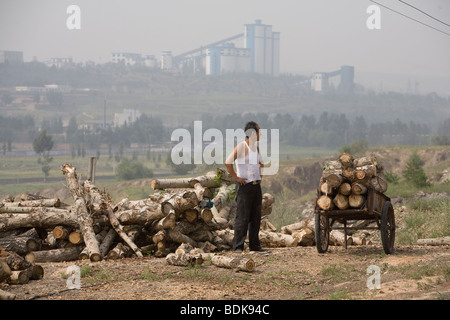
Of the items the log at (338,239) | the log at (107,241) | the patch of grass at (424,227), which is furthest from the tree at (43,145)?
the log at (107,241)

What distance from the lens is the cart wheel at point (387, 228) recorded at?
428 inches

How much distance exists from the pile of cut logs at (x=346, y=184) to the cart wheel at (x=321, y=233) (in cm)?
35

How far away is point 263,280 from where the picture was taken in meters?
8.91

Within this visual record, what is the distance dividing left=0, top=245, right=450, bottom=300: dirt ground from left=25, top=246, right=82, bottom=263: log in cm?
33

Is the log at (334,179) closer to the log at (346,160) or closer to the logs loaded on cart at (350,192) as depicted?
the logs loaded on cart at (350,192)

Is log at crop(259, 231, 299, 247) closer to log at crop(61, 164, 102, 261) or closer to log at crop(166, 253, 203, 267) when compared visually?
log at crop(166, 253, 203, 267)

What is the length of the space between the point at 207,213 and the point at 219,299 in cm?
413

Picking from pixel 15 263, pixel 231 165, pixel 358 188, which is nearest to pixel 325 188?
pixel 358 188

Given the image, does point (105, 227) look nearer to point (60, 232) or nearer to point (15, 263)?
point (60, 232)

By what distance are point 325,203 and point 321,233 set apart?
0.79 m

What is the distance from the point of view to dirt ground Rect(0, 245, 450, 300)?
7.89 meters

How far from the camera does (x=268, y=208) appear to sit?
1420 centimetres
